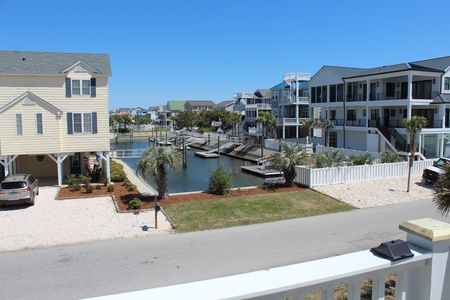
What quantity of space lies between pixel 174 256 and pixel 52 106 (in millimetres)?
16270

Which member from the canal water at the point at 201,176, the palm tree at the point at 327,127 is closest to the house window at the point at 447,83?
the palm tree at the point at 327,127

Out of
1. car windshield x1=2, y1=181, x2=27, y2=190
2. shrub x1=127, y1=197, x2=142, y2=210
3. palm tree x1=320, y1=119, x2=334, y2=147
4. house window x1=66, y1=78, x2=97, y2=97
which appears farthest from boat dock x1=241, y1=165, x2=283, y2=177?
car windshield x1=2, y1=181, x2=27, y2=190

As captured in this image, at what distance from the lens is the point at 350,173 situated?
23625 mm

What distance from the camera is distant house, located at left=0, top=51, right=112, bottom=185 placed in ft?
77.6

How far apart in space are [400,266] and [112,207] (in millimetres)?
17822

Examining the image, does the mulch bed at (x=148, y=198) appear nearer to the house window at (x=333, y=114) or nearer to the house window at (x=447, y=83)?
the house window at (x=447, y=83)

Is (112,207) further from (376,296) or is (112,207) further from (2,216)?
(376,296)

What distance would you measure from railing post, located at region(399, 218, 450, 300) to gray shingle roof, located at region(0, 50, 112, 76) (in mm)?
25186

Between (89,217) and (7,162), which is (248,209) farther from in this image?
(7,162)

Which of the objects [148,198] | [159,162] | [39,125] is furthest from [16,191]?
[159,162]

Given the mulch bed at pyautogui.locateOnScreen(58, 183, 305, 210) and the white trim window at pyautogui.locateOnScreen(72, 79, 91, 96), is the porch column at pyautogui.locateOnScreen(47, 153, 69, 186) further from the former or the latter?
the white trim window at pyautogui.locateOnScreen(72, 79, 91, 96)

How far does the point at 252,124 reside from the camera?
7950cm

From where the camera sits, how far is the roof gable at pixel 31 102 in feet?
76.2

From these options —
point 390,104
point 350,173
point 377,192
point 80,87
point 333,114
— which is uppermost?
point 80,87
